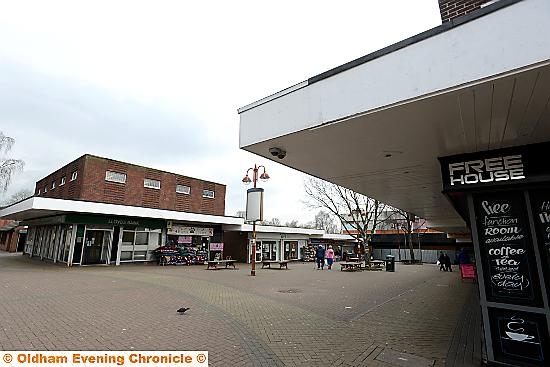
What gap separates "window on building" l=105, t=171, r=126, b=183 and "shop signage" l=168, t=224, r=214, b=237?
4.71 m

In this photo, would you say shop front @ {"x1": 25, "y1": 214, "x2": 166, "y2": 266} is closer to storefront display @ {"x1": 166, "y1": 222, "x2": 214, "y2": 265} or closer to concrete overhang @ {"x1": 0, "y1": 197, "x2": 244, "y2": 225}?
storefront display @ {"x1": 166, "y1": 222, "x2": 214, "y2": 265}

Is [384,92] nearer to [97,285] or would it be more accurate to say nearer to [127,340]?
[127,340]

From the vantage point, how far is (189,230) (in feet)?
77.5

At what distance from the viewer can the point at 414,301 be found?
9.41 m

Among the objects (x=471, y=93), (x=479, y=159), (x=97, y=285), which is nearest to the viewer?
(x=471, y=93)

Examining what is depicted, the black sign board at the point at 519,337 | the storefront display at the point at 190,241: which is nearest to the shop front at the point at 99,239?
the storefront display at the point at 190,241

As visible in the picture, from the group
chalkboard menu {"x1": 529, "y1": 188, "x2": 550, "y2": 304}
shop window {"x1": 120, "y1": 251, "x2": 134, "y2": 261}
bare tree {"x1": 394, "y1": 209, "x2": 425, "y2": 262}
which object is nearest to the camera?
chalkboard menu {"x1": 529, "y1": 188, "x2": 550, "y2": 304}

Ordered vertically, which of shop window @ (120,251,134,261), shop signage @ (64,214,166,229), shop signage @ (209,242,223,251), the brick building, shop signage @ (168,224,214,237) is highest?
the brick building

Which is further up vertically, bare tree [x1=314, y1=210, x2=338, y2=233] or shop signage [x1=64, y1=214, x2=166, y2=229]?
bare tree [x1=314, y1=210, x2=338, y2=233]

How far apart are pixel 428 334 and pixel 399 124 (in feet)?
13.8

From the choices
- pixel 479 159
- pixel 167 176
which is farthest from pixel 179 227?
pixel 479 159

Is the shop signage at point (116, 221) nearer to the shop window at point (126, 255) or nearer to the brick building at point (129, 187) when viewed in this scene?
the shop window at point (126, 255)

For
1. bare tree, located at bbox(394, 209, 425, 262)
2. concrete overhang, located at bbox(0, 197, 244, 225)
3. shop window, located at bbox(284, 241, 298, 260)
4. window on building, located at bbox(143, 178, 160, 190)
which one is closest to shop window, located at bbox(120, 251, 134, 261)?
concrete overhang, located at bbox(0, 197, 244, 225)

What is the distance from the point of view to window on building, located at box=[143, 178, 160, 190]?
23.6 meters
